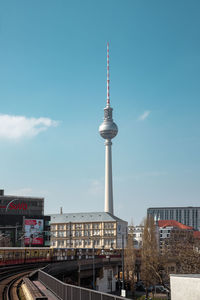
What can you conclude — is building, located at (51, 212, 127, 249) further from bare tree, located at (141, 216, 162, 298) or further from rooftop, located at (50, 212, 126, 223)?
bare tree, located at (141, 216, 162, 298)

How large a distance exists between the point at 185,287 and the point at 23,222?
130 metres

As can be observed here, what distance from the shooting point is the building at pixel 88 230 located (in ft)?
545

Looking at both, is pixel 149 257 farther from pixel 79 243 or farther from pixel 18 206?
pixel 79 243

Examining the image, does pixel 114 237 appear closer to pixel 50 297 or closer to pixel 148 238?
pixel 148 238

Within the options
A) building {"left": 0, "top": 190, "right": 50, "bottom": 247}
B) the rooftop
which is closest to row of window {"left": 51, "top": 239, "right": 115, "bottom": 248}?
the rooftop

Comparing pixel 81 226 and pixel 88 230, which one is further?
pixel 81 226

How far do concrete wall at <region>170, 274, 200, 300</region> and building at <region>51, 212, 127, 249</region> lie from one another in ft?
493

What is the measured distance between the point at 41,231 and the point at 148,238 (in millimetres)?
54820

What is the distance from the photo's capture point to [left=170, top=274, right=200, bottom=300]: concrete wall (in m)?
11.7

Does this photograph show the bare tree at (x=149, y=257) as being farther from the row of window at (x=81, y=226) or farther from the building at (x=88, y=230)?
the row of window at (x=81, y=226)

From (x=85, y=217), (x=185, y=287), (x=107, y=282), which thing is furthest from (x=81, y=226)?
(x=185, y=287)

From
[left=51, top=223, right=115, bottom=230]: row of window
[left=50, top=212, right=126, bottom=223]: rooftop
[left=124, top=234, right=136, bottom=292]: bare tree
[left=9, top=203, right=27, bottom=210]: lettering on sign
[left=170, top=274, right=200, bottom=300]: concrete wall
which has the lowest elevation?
[left=124, top=234, right=136, bottom=292]: bare tree

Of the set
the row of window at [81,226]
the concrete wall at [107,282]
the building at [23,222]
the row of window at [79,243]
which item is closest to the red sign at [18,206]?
the building at [23,222]

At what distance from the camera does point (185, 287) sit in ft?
39.4
